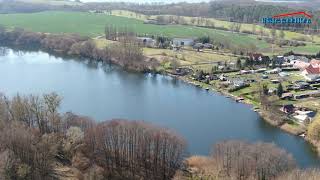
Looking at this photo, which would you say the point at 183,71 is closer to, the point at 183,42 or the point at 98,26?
the point at 183,42

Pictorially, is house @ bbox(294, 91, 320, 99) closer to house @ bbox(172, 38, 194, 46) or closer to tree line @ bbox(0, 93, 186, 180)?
tree line @ bbox(0, 93, 186, 180)

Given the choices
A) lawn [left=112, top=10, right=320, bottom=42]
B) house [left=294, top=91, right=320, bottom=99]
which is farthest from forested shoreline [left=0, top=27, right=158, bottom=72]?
lawn [left=112, top=10, right=320, bottom=42]

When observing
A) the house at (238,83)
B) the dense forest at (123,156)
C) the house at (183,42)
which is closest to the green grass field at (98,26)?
the house at (183,42)

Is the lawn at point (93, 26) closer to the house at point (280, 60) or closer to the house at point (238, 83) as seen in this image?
the house at point (280, 60)

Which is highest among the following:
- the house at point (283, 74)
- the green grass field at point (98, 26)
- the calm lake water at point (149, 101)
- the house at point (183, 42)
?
the green grass field at point (98, 26)

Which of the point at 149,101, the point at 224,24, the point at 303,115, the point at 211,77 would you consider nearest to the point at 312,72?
the point at 211,77
